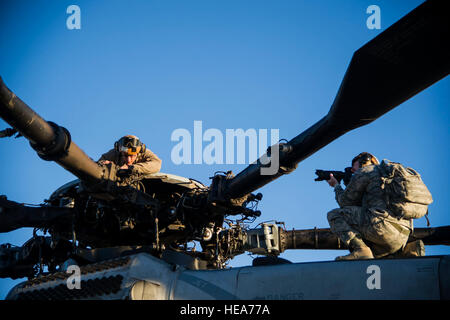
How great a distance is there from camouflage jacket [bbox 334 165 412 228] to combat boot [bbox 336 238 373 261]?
470 millimetres

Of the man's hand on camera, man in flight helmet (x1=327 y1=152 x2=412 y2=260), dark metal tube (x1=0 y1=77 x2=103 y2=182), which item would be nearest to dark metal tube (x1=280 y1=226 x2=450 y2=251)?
the man's hand on camera

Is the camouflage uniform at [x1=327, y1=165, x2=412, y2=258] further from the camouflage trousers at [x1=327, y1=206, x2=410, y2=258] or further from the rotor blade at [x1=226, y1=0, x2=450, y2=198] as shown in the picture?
the rotor blade at [x1=226, y1=0, x2=450, y2=198]

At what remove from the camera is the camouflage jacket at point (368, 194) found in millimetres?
6544

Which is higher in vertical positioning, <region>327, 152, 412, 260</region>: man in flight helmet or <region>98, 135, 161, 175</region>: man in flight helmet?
<region>98, 135, 161, 175</region>: man in flight helmet

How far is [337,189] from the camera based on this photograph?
7348 mm

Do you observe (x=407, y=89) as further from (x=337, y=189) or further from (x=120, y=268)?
(x=120, y=268)

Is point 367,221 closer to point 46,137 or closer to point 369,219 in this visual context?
point 369,219

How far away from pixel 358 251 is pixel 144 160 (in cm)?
440

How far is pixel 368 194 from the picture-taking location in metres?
6.80

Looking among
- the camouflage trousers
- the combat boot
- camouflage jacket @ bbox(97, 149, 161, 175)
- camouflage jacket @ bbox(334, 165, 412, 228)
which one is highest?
camouflage jacket @ bbox(97, 149, 161, 175)

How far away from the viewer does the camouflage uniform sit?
648 centimetres

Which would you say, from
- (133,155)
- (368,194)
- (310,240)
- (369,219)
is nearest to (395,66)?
(369,219)
